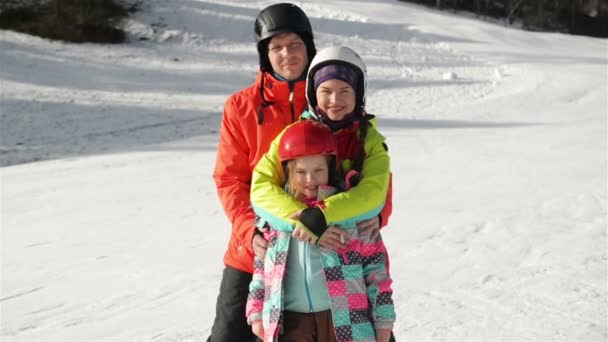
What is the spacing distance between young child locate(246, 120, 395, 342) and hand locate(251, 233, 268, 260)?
0.19 feet

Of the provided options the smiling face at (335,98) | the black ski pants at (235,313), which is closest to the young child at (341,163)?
the smiling face at (335,98)

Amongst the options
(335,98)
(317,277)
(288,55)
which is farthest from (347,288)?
(288,55)

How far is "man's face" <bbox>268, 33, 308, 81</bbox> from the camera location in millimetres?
3146

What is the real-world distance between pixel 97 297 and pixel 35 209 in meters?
2.86

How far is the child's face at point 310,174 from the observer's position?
276 cm

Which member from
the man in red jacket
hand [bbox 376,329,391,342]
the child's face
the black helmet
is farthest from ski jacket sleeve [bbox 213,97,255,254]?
hand [bbox 376,329,391,342]

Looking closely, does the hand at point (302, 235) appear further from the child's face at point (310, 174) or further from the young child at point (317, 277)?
the child's face at point (310, 174)

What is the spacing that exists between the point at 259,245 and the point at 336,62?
0.77 m

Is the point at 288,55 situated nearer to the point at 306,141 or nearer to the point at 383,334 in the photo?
the point at 306,141

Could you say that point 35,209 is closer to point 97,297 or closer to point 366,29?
point 97,297

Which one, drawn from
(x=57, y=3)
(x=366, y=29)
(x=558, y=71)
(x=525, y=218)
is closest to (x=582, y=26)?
(x=366, y=29)

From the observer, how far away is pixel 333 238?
2736 mm

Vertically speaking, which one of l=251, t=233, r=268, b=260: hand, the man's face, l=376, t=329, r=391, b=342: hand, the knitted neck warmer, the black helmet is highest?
the black helmet

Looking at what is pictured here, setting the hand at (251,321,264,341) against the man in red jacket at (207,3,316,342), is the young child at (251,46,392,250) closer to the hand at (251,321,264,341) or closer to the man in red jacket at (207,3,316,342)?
the man in red jacket at (207,3,316,342)
